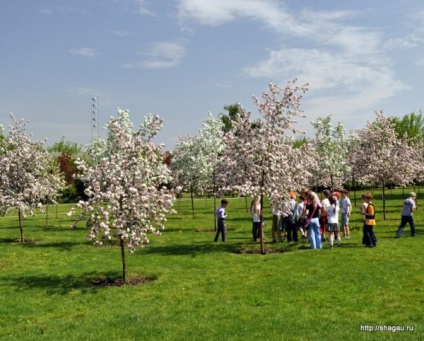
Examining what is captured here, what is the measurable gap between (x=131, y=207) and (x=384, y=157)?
72.1 ft

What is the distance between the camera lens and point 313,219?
18.7m

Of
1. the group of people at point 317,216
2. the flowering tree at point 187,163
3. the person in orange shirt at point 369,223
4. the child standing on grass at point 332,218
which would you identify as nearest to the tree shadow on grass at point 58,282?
the group of people at point 317,216

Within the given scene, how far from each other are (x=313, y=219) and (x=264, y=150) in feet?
11.2

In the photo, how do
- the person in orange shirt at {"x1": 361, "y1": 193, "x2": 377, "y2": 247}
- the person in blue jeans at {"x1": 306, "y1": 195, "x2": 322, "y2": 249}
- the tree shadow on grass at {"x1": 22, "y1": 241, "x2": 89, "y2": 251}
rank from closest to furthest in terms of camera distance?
the person in orange shirt at {"x1": 361, "y1": 193, "x2": 377, "y2": 247} → the person in blue jeans at {"x1": 306, "y1": 195, "x2": 322, "y2": 249} → the tree shadow on grass at {"x1": 22, "y1": 241, "x2": 89, "y2": 251}

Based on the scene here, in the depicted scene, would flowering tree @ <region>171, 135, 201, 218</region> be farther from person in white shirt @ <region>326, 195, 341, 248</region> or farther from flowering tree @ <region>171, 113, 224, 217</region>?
person in white shirt @ <region>326, 195, 341, 248</region>

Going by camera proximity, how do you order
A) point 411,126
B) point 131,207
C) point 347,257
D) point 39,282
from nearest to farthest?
point 131,207 < point 39,282 < point 347,257 < point 411,126

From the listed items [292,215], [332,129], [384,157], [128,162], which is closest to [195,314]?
[128,162]

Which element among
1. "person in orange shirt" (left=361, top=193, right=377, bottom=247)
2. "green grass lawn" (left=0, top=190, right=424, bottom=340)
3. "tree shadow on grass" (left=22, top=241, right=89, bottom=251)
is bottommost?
"green grass lawn" (left=0, top=190, right=424, bottom=340)

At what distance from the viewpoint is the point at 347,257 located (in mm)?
16828

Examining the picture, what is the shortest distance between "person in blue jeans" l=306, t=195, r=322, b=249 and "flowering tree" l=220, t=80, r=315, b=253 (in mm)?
1314

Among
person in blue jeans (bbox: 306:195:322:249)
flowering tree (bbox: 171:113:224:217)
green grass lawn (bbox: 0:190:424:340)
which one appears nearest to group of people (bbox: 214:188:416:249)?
person in blue jeans (bbox: 306:195:322:249)

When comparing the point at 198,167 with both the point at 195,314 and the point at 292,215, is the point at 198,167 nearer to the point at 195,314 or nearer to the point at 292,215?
the point at 292,215

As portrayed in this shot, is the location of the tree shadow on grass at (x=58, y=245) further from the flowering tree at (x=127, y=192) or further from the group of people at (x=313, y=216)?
the group of people at (x=313, y=216)

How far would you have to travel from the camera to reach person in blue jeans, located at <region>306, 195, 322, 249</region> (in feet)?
61.2
